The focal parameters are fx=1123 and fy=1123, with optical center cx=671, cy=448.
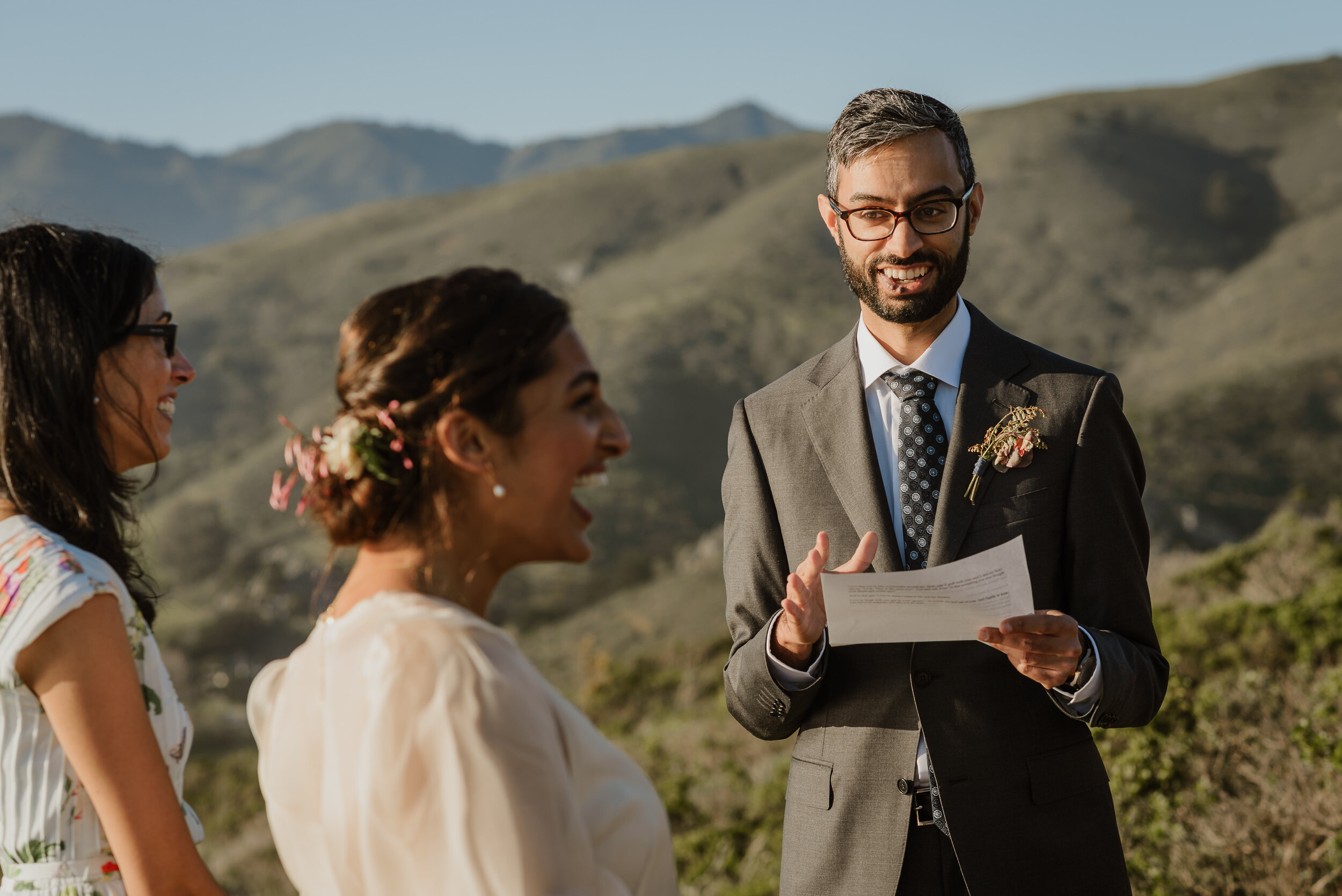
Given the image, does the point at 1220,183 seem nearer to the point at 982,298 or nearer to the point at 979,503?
the point at 982,298

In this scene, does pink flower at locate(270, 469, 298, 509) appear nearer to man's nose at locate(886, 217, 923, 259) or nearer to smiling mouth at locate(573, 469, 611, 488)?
smiling mouth at locate(573, 469, 611, 488)

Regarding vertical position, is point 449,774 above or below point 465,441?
below

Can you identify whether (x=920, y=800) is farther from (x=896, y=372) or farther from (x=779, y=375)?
(x=779, y=375)

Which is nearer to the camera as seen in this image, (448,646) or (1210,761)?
(448,646)

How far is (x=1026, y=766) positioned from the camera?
8.15 feet

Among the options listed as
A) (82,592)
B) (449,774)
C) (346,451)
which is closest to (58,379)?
(82,592)

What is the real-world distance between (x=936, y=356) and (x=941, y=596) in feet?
2.46

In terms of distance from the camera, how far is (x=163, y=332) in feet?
8.13

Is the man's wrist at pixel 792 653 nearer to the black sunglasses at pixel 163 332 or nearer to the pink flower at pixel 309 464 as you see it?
the pink flower at pixel 309 464

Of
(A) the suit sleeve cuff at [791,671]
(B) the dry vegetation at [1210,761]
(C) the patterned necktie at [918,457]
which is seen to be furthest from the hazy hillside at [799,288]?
(A) the suit sleeve cuff at [791,671]

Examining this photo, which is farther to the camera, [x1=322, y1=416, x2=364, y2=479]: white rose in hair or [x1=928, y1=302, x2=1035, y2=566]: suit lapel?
[x1=928, y1=302, x2=1035, y2=566]: suit lapel

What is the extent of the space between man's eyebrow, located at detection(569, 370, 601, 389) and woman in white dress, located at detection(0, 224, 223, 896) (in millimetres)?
975

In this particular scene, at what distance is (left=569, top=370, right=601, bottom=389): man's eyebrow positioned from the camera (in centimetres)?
195

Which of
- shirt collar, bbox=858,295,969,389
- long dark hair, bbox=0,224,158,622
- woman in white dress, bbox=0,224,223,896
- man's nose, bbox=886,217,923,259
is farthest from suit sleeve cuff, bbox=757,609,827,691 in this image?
long dark hair, bbox=0,224,158,622
